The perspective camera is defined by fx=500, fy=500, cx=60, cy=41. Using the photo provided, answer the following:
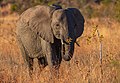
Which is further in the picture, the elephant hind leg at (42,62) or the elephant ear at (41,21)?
the elephant hind leg at (42,62)

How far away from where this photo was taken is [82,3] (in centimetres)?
3306

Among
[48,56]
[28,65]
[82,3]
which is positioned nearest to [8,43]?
[28,65]

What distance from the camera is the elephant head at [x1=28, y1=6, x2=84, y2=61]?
865 cm

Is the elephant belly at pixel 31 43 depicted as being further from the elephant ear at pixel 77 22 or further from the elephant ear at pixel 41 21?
the elephant ear at pixel 77 22

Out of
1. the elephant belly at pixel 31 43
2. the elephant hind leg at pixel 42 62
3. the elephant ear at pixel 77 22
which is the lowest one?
the elephant hind leg at pixel 42 62

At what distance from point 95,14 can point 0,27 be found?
721 centimetres

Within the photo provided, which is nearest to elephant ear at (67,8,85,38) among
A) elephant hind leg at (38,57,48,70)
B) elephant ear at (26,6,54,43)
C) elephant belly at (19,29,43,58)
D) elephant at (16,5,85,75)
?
elephant at (16,5,85,75)

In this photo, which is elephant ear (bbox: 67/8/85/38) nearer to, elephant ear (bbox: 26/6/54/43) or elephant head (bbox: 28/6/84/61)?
elephant head (bbox: 28/6/84/61)

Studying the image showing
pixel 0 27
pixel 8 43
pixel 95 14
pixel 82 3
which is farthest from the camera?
pixel 82 3

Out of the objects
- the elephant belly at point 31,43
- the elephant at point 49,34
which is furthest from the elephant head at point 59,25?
the elephant belly at point 31,43

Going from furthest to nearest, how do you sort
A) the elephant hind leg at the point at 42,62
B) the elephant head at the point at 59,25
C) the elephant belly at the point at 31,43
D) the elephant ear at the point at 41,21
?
the elephant hind leg at the point at 42,62, the elephant belly at the point at 31,43, the elephant ear at the point at 41,21, the elephant head at the point at 59,25

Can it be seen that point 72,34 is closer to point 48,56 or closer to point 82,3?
point 48,56

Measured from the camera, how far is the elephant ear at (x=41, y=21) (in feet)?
30.3

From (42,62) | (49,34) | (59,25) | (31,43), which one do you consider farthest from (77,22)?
(42,62)
